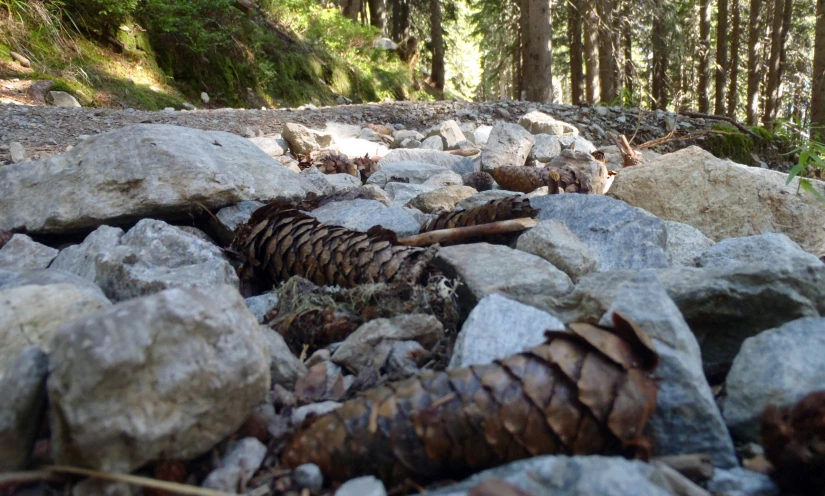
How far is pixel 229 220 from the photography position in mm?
2689

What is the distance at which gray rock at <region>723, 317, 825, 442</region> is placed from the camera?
4.38 feet

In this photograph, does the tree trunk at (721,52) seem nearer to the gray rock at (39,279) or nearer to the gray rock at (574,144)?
the gray rock at (574,144)

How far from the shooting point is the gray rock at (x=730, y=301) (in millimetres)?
1625

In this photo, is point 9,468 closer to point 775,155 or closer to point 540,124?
point 540,124

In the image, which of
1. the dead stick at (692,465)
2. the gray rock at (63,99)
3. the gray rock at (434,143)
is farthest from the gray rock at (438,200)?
the gray rock at (63,99)

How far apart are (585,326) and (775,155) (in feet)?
26.5

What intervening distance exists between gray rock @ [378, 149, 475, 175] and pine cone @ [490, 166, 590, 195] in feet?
2.46

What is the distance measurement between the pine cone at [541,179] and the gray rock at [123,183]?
176 cm

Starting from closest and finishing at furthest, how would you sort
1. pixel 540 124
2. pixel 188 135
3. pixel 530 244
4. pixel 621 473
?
pixel 621 473, pixel 530 244, pixel 188 135, pixel 540 124

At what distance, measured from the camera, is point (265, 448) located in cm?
127

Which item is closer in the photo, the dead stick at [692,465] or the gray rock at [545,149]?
the dead stick at [692,465]

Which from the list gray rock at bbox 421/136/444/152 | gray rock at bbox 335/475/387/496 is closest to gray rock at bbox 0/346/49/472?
gray rock at bbox 335/475/387/496

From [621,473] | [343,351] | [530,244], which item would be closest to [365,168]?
[530,244]

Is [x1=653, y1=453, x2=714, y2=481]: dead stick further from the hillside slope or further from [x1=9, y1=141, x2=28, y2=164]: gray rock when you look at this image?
the hillside slope
